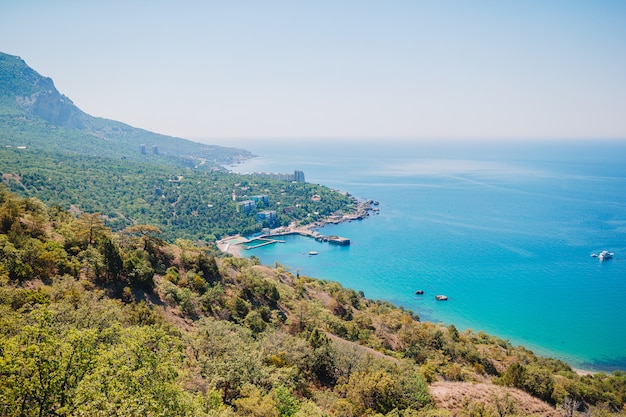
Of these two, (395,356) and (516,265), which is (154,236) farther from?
(516,265)

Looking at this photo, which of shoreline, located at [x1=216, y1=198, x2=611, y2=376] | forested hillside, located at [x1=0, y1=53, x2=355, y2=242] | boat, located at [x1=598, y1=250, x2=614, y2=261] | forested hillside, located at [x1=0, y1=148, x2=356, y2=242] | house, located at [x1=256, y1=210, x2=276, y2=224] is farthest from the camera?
house, located at [x1=256, y1=210, x2=276, y2=224]

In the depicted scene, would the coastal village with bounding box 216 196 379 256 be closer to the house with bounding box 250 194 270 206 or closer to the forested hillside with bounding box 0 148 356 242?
the forested hillside with bounding box 0 148 356 242

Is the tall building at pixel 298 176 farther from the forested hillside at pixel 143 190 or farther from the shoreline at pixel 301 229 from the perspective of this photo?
the shoreline at pixel 301 229

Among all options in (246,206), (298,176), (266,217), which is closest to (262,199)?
(246,206)

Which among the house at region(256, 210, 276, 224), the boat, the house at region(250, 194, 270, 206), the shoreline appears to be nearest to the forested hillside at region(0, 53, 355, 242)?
the house at region(250, 194, 270, 206)

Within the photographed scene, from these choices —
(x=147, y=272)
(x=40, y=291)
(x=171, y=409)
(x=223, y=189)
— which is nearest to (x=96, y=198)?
(x=223, y=189)

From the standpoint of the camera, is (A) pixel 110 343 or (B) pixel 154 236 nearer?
(A) pixel 110 343
